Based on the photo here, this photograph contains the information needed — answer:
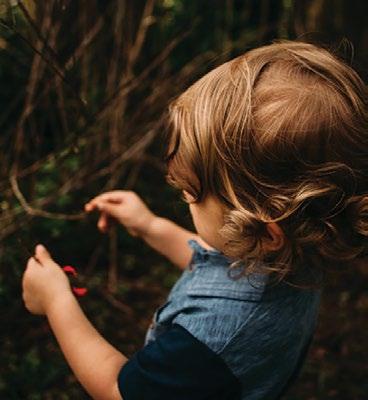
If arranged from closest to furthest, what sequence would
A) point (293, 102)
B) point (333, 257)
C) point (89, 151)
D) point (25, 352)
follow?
point (293, 102) < point (333, 257) < point (25, 352) < point (89, 151)

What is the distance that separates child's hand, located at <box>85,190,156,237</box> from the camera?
191cm

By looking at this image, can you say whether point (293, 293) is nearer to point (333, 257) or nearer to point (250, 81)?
point (333, 257)

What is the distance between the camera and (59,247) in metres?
2.95

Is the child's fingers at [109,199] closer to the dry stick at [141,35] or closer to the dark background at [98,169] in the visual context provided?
the dark background at [98,169]

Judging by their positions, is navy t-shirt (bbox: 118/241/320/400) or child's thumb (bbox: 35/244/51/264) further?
child's thumb (bbox: 35/244/51/264)

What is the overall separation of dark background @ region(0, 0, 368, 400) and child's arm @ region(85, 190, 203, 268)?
80 mm

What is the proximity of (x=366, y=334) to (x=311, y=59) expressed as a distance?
1908 millimetres

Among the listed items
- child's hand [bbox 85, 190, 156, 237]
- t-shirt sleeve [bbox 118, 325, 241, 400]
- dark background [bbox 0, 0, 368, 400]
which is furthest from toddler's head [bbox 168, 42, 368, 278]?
child's hand [bbox 85, 190, 156, 237]

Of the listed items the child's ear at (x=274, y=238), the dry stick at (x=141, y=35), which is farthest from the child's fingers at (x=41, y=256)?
the dry stick at (x=141, y=35)

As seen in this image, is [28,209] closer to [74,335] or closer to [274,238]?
[74,335]

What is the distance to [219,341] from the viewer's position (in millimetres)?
1391

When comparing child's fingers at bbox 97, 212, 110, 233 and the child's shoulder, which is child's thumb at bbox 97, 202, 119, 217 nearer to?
child's fingers at bbox 97, 212, 110, 233

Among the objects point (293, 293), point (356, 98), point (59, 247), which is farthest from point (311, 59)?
point (59, 247)

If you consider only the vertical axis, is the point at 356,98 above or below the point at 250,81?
below
